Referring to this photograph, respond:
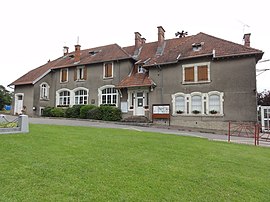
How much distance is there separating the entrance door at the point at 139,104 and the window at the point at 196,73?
453 centimetres

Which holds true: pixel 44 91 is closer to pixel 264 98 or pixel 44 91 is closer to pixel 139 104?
pixel 139 104

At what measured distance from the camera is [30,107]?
26.5m

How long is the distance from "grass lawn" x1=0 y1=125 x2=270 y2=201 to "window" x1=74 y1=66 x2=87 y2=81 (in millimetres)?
19000

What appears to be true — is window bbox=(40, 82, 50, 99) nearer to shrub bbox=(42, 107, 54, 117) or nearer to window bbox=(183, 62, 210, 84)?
shrub bbox=(42, 107, 54, 117)

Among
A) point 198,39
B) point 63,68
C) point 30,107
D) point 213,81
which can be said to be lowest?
point 30,107

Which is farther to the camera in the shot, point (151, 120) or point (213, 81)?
point (151, 120)

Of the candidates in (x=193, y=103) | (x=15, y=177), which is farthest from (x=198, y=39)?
(x=15, y=177)

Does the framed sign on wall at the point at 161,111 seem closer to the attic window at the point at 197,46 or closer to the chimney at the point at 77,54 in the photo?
the attic window at the point at 197,46

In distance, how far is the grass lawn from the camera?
12.6 ft

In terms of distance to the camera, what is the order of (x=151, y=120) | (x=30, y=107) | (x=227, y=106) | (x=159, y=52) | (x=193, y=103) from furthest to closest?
(x=30, y=107)
(x=159, y=52)
(x=151, y=120)
(x=193, y=103)
(x=227, y=106)

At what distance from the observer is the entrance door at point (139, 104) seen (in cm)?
2191

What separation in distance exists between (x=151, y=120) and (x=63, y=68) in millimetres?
13499

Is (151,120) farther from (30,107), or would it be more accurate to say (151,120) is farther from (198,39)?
(30,107)

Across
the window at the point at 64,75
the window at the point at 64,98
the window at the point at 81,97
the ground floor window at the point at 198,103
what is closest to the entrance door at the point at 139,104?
the ground floor window at the point at 198,103
